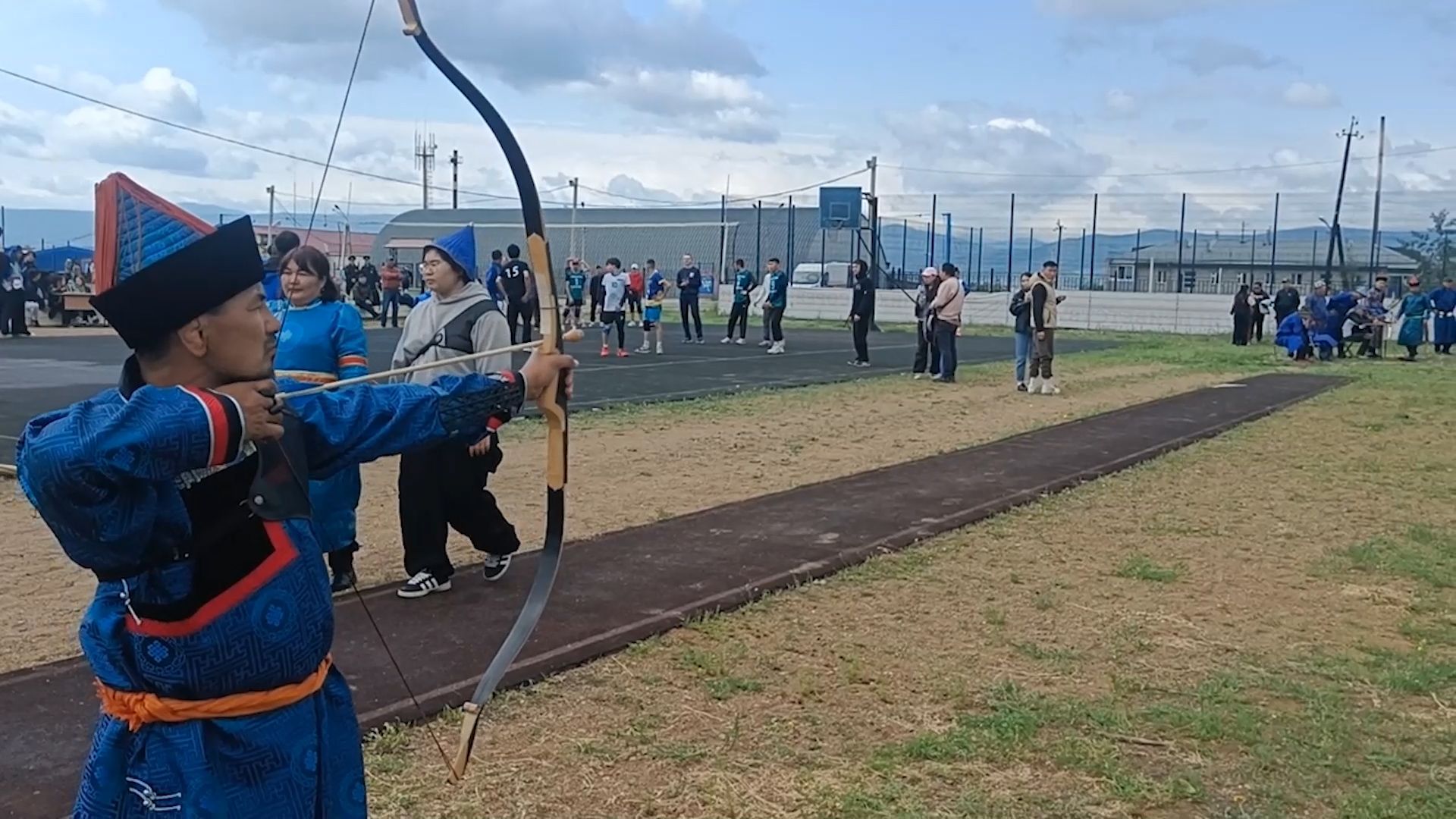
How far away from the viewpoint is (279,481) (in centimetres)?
221

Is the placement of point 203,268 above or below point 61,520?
above

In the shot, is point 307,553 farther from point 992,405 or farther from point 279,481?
point 992,405

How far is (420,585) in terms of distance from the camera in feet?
20.1

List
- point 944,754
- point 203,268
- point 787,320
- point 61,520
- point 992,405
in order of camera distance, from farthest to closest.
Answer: point 787,320, point 992,405, point 944,754, point 203,268, point 61,520

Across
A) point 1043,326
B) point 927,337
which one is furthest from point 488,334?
point 927,337

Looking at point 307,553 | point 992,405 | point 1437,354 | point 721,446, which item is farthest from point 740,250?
point 307,553

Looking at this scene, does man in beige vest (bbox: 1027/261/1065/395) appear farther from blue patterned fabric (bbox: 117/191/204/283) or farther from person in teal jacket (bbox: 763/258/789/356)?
blue patterned fabric (bbox: 117/191/204/283)

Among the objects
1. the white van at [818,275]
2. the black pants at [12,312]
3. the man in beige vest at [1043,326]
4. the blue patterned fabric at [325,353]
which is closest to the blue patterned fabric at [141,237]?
the blue patterned fabric at [325,353]

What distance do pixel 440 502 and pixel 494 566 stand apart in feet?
1.87

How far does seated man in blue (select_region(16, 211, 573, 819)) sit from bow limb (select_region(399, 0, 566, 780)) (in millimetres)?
619

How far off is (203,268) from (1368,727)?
4332mm

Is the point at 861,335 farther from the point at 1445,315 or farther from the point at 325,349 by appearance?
the point at 325,349

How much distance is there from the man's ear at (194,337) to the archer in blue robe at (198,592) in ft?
0.37

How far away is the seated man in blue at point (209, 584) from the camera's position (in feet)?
6.85
